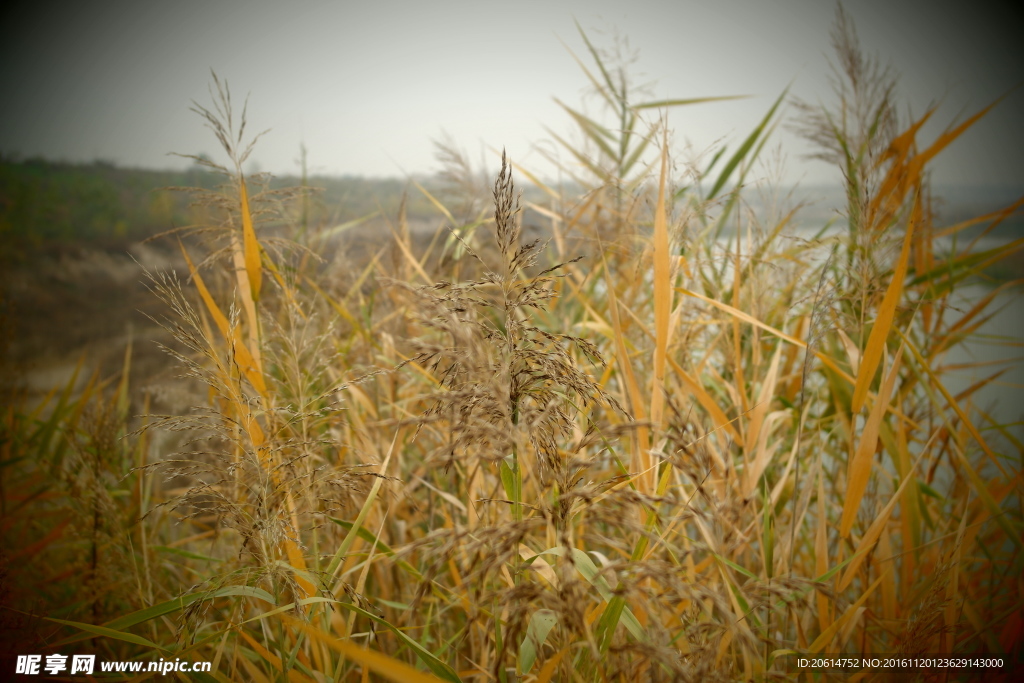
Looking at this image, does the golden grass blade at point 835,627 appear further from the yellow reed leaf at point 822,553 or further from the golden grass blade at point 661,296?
the golden grass blade at point 661,296

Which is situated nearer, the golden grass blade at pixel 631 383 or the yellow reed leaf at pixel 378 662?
the yellow reed leaf at pixel 378 662

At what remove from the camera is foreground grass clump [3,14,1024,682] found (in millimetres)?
572

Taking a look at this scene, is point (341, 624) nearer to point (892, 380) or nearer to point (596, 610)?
point (596, 610)

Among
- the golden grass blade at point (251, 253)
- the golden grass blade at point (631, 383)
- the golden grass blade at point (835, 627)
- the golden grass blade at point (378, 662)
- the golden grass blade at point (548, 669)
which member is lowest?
the golden grass blade at point (835, 627)

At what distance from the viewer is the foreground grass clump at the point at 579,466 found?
0.57 meters

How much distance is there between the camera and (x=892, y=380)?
790mm

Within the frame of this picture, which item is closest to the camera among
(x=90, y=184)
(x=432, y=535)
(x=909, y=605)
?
(x=432, y=535)

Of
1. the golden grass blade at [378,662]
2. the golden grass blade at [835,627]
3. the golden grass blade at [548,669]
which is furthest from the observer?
the golden grass blade at [835,627]

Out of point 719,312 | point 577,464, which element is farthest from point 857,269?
point 577,464

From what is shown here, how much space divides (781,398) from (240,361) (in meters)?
1.39

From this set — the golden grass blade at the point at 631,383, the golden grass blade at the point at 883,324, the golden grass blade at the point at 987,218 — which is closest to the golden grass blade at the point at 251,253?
the golden grass blade at the point at 631,383

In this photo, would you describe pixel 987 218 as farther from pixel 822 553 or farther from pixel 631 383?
pixel 631 383

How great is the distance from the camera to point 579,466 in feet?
1.73

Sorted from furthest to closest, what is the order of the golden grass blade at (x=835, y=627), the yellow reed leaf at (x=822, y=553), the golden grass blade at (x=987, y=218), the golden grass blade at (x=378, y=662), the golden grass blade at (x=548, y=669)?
the golden grass blade at (x=987, y=218), the yellow reed leaf at (x=822, y=553), the golden grass blade at (x=835, y=627), the golden grass blade at (x=548, y=669), the golden grass blade at (x=378, y=662)
